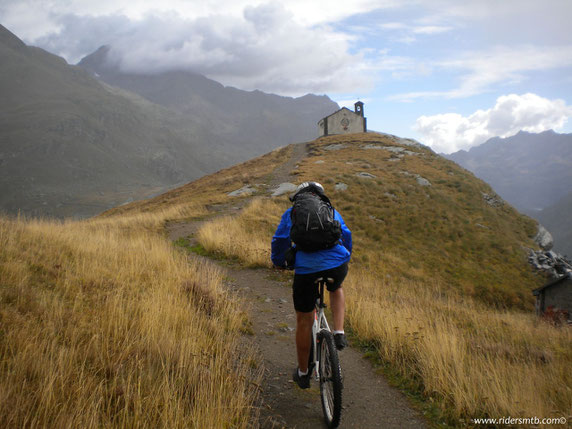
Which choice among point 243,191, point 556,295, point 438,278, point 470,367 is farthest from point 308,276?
point 556,295

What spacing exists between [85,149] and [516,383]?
23226 centimetres

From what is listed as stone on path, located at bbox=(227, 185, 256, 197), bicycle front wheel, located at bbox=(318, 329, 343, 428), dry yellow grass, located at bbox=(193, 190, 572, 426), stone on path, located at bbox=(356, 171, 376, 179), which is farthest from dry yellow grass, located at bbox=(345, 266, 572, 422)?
stone on path, located at bbox=(356, 171, 376, 179)

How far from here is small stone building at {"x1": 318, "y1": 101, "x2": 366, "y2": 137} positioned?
6444 centimetres

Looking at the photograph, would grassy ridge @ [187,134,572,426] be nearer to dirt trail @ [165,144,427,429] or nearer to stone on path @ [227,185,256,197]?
dirt trail @ [165,144,427,429]

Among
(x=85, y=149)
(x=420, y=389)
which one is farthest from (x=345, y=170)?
(x=85, y=149)

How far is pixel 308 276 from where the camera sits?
3400mm

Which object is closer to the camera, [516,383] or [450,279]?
[516,383]

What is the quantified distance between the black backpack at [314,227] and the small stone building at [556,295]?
78.4ft

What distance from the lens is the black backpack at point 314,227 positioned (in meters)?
3.33

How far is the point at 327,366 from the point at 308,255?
114 cm

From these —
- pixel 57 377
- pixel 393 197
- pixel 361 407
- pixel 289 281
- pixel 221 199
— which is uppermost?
pixel 393 197

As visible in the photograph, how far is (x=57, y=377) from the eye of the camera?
2691 millimetres

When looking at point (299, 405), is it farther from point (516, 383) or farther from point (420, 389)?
point (516, 383)

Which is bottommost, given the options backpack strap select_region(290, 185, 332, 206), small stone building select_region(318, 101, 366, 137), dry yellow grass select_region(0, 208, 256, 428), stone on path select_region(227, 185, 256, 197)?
dry yellow grass select_region(0, 208, 256, 428)
